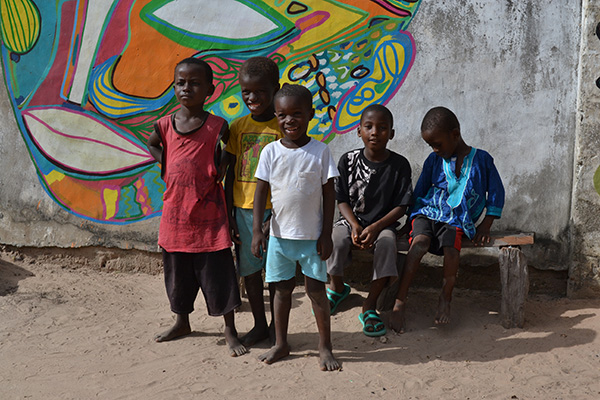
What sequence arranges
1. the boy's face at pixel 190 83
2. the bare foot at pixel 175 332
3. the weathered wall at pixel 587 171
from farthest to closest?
the weathered wall at pixel 587 171 → the bare foot at pixel 175 332 → the boy's face at pixel 190 83

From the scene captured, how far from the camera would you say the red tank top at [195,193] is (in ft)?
10.3

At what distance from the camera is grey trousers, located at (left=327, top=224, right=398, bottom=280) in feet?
11.1

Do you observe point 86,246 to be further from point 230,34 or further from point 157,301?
point 230,34

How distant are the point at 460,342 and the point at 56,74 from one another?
3.51m

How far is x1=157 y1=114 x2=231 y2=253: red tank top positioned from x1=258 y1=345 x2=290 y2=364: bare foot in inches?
23.8

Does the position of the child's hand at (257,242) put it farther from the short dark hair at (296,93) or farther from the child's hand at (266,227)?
the short dark hair at (296,93)

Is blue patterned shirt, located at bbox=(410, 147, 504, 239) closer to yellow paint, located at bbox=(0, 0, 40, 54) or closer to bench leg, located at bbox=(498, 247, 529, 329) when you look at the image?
bench leg, located at bbox=(498, 247, 529, 329)

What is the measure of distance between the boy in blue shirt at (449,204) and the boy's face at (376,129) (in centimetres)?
26

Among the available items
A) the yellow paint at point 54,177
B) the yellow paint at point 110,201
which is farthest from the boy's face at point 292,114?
the yellow paint at point 54,177

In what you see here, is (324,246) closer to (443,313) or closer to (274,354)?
(274,354)

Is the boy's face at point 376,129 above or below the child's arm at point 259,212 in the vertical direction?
above

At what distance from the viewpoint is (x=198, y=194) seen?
10.3 ft

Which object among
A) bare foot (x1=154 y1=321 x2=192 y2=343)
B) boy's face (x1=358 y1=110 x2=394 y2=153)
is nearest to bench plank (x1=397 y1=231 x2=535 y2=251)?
boy's face (x1=358 y1=110 x2=394 y2=153)

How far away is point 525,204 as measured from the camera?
3867 mm
